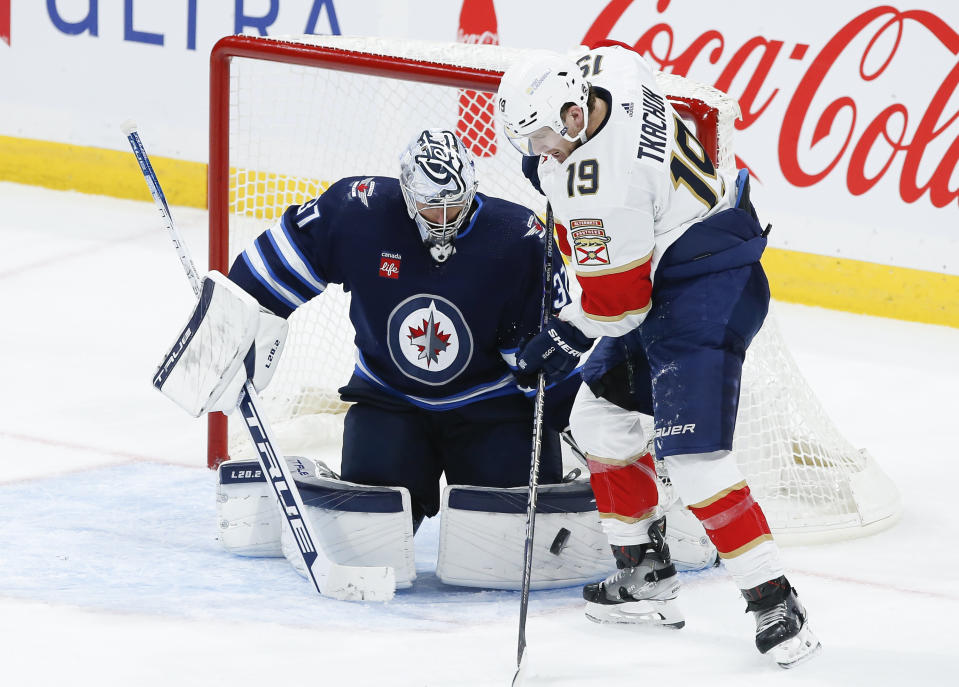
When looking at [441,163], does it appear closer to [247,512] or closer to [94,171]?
[247,512]

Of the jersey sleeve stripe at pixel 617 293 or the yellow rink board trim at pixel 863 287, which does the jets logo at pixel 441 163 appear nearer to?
the jersey sleeve stripe at pixel 617 293

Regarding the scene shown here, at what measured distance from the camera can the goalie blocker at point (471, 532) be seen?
2885mm

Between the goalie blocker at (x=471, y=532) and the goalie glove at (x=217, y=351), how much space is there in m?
0.24

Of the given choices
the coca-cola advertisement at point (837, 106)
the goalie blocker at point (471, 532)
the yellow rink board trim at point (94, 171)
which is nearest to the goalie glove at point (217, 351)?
the goalie blocker at point (471, 532)

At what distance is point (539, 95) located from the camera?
93.8 inches

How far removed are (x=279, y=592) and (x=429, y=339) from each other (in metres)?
0.57

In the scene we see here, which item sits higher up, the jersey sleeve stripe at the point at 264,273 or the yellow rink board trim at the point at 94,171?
the yellow rink board trim at the point at 94,171

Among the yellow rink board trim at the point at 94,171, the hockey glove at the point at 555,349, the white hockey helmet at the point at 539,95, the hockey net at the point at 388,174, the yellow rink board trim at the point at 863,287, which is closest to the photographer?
the white hockey helmet at the point at 539,95

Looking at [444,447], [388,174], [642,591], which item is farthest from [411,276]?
[388,174]

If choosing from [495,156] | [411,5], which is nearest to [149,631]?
[495,156]

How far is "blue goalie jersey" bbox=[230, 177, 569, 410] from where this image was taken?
2971mm

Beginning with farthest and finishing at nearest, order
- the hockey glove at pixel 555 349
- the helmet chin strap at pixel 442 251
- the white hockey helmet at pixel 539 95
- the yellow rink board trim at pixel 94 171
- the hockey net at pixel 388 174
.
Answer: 1. the yellow rink board trim at pixel 94 171
2. the hockey net at pixel 388 174
3. the helmet chin strap at pixel 442 251
4. the hockey glove at pixel 555 349
5. the white hockey helmet at pixel 539 95

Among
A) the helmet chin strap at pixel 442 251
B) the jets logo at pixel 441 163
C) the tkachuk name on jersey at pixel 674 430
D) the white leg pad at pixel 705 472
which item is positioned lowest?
the white leg pad at pixel 705 472

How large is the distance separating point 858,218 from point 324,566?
292 centimetres
